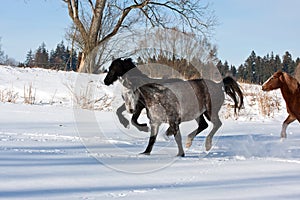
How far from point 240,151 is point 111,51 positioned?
2882mm

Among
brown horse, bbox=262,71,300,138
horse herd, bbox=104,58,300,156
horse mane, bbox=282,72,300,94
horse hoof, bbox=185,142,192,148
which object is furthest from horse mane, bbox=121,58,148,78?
horse mane, bbox=282,72,300,94

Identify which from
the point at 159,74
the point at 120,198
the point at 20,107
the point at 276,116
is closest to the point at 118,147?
the point at 159,74

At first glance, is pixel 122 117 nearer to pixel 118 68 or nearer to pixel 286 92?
pixel 118 68

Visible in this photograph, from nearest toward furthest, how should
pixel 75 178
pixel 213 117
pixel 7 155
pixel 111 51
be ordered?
pixel 75 178, pixel 7 155, pixel 213 117, pixel 111 51

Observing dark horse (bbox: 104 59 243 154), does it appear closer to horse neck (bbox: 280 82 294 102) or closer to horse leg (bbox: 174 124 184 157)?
horse leg (bbox: 174 124 184 157)

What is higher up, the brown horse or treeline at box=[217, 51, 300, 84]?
treeline at box=[217, 51, 300, 84]

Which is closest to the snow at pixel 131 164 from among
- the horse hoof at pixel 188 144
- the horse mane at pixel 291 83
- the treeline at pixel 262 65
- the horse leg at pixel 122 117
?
the horse hoof at pixel 188 144

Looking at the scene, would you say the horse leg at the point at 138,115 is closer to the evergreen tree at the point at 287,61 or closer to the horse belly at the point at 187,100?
the horse belly at the point at 187,100

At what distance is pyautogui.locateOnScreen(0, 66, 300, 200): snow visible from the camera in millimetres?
2508

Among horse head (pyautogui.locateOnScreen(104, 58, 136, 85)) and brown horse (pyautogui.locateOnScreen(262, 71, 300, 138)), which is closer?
horse head (pyautogui.locateOnScreen(104, 58, 136, 85))

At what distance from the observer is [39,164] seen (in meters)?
3.19

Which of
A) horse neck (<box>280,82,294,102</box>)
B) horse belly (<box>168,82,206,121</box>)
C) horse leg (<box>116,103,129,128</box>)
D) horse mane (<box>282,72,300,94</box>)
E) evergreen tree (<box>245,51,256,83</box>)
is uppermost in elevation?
evergreen tree (<box>245,51,256,83</box>)

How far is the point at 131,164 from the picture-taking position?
11.7ft

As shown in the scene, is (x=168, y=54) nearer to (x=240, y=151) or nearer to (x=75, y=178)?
(x=240, y=151)
